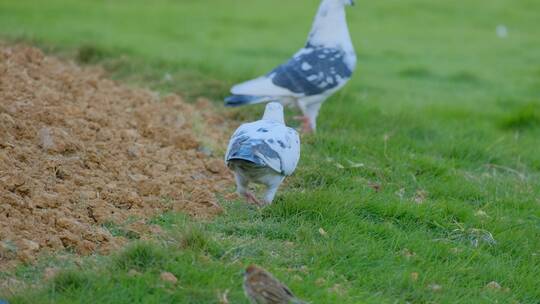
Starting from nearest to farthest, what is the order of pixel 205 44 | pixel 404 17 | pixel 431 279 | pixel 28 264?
pixel 28 264
pixel 431 279
pixel 205 44
pixel 404 17

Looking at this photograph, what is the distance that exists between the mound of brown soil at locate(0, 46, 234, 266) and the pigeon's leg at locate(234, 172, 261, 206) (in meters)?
0.22

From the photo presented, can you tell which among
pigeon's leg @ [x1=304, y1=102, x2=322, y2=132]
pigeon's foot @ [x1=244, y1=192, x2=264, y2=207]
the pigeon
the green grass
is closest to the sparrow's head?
the green grass

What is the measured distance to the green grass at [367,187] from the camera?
4.75 meters

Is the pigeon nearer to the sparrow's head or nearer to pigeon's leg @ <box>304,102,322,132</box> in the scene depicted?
pigeon's leg @ <box>304,102,322,132</box>

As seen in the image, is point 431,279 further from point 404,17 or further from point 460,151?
point 404,17

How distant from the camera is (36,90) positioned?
716 centimetres

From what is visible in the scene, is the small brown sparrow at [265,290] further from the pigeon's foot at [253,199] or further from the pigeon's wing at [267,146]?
the pigeon's foot at [253,199]

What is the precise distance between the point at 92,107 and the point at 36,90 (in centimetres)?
47

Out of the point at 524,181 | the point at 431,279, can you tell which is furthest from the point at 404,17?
the point at 431,279

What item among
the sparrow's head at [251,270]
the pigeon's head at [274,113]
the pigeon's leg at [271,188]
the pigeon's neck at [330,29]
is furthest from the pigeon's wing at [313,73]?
the sparrow's head at [251,270]

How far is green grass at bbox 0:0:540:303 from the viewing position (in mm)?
4750

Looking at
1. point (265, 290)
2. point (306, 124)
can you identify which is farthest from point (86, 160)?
point (306, 124)

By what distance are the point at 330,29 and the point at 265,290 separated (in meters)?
4.68

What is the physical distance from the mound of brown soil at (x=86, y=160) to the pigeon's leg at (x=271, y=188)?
37cm
